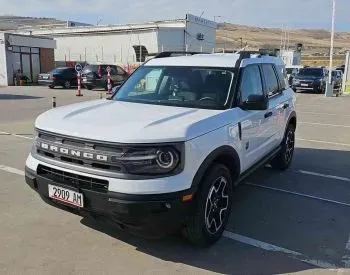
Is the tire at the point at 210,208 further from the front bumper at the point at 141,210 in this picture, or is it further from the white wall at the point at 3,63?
the white wall at the point at 3,63

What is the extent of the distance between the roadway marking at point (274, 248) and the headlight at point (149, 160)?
135 cm

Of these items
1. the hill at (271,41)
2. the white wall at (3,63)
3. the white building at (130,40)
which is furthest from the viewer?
the hill at (271,41)

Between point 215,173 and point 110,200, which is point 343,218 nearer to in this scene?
point 215,173

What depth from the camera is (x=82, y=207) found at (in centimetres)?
386

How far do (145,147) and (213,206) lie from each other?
1125 millimetres

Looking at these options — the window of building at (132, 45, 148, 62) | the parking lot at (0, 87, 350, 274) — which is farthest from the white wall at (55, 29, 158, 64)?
the parking lot at (0, 87, 350, 274)

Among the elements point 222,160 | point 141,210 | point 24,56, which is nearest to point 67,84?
point 24,56

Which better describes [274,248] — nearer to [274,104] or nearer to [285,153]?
[274,104]

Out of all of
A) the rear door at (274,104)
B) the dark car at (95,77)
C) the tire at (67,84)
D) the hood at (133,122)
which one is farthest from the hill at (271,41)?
the hood at (133,122)

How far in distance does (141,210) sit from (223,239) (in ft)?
4.35

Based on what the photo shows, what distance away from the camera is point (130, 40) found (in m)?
40.2

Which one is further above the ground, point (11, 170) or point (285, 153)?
point (285, 153)

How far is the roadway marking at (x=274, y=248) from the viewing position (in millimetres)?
4082

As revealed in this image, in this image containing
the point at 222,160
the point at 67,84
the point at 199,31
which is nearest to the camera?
the point at 222,160
